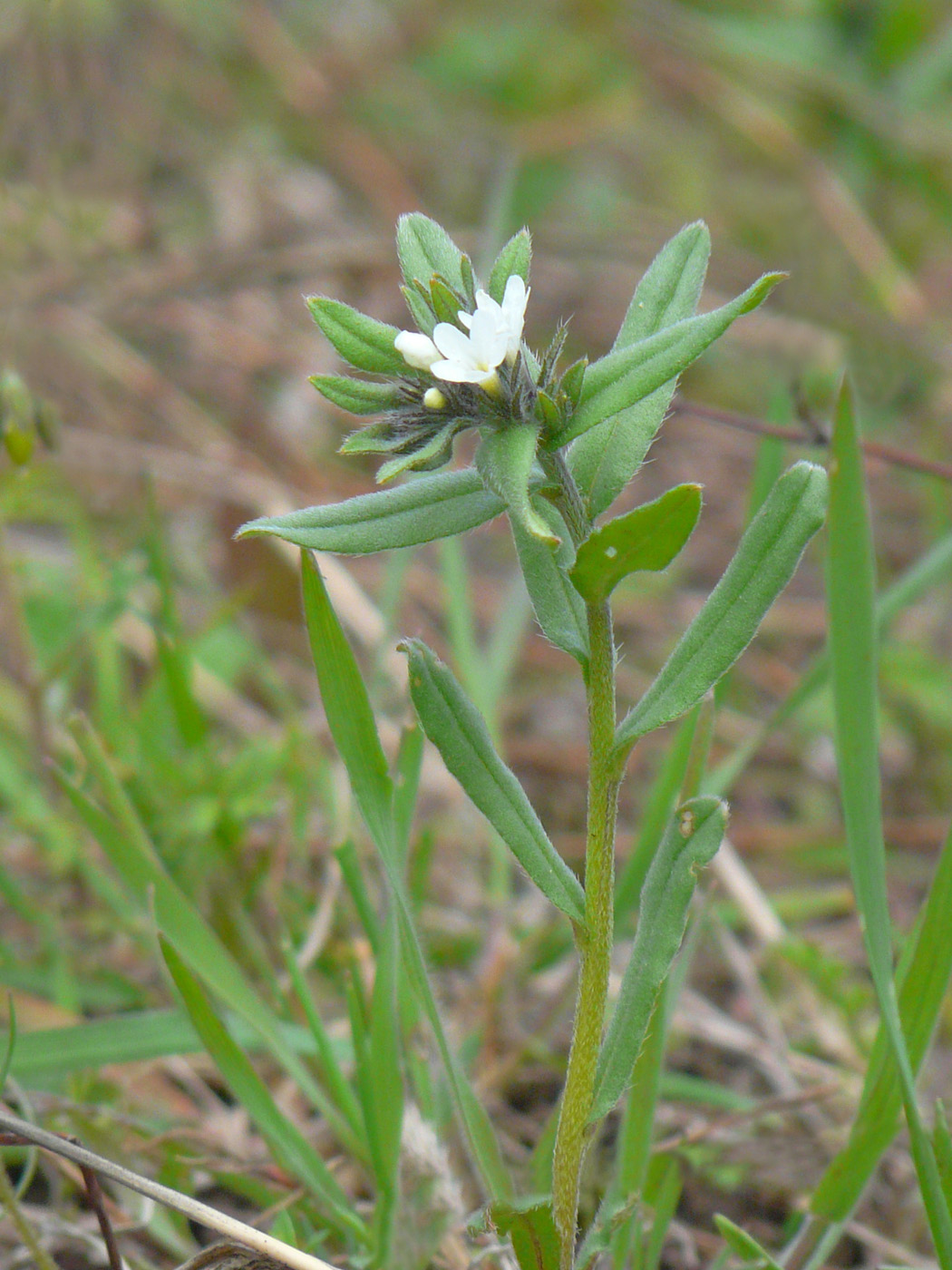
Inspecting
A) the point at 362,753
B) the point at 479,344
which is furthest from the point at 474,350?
the point at 362,753

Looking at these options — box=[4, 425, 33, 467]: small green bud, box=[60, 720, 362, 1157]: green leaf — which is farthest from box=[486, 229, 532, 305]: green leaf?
box=[4, 425, 33, 467]: small green bud

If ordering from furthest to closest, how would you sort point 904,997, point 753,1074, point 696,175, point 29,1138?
point 696,175, point 753,1074, point 904,997, point 29,1138

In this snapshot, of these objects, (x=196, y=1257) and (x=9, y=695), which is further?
(x=9, y=695)

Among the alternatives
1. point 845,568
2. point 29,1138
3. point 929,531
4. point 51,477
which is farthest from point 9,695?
point 929,531

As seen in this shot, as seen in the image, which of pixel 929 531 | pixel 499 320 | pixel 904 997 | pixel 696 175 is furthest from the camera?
pixel 696 175

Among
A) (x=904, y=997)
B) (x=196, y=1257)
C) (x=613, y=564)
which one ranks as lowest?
(x=196, y=1257)

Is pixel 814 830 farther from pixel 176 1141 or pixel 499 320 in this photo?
pixel 499 320

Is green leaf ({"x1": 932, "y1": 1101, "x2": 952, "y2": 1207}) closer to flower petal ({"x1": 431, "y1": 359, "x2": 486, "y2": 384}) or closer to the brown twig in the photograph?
flower petal ({"x1": 431, "y1": 359, "x2": 486, "y2": 384})

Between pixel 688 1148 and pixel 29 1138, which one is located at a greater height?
pixel 29 1138
